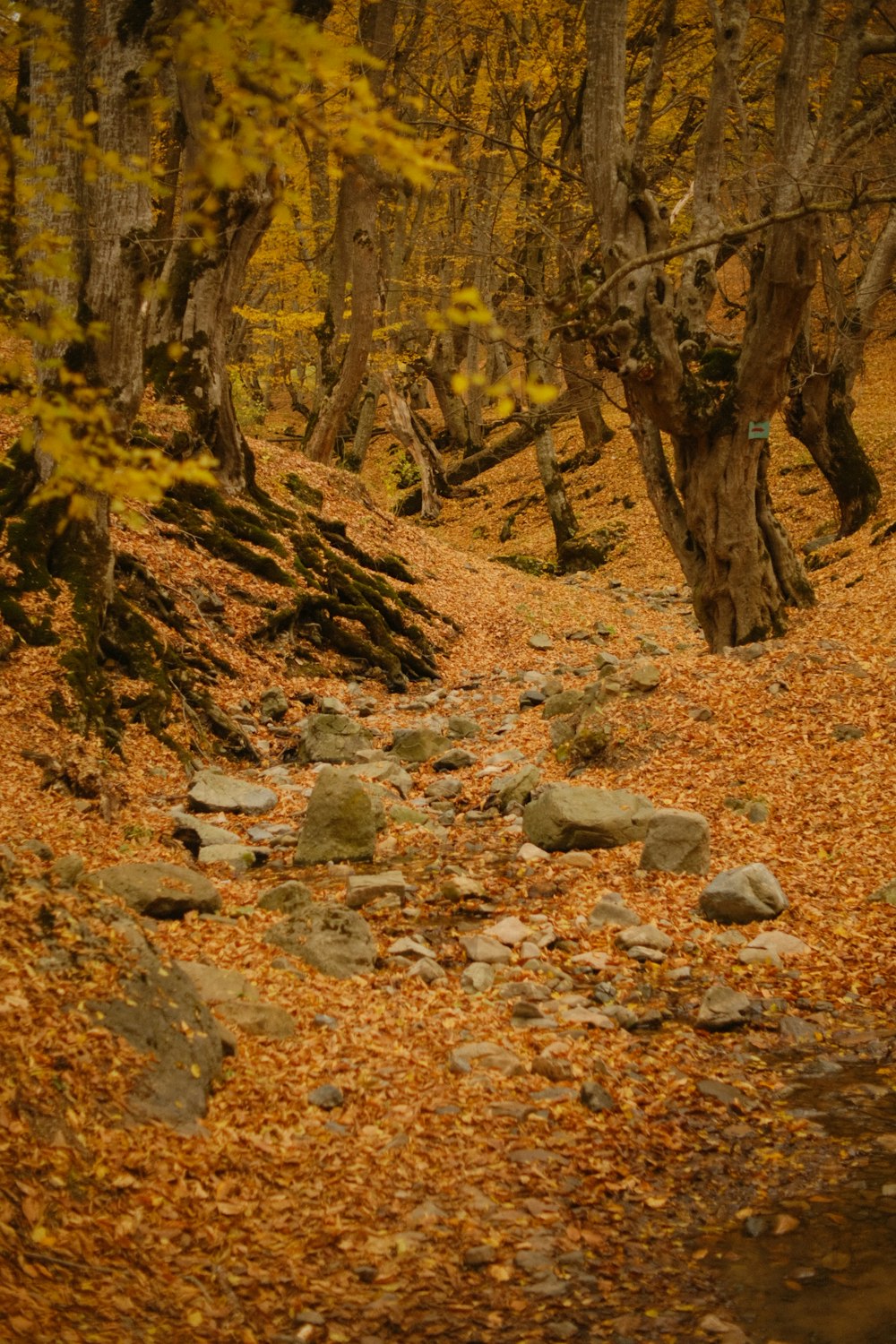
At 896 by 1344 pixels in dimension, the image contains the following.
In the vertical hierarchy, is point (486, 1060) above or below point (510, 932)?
above

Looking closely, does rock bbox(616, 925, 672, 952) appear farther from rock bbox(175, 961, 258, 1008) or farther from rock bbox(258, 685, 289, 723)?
rock bbox(258, 685, 289, 723)

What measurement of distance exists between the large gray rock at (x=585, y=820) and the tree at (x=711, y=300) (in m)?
3.86

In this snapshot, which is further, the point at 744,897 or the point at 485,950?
the point at 744,897

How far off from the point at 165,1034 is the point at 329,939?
1499 mm

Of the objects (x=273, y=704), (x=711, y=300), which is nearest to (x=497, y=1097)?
(x=273, y=704)

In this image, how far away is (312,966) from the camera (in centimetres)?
521

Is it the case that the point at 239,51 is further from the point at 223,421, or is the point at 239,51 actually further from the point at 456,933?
the point at 223,421

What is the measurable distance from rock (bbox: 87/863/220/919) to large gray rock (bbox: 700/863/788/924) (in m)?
2.81

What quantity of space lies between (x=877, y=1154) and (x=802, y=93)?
9.05 metres

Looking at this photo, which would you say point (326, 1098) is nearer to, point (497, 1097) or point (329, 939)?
point (497, 1097)

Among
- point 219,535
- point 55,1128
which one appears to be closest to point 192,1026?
point 55,1128

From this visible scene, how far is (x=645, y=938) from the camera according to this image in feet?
18.5

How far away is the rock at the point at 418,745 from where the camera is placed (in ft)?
30.4

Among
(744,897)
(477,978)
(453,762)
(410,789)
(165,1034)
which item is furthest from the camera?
(453,762)
